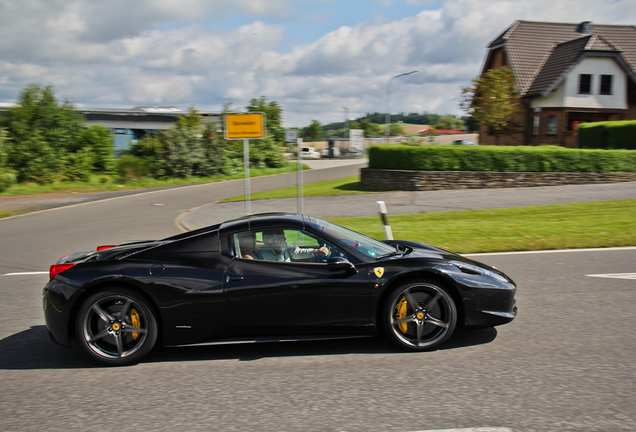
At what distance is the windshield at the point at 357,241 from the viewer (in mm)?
4914

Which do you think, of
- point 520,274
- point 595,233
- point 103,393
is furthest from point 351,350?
point 595,233

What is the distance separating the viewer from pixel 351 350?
4.73 metres

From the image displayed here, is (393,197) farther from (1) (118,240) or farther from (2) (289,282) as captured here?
(2) (289,282)

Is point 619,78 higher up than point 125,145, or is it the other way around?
point 619,78

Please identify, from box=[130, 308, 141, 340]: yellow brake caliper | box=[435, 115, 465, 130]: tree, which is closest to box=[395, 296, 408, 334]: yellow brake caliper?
box=[130, 308, 141, 340]: yellow brake caliper

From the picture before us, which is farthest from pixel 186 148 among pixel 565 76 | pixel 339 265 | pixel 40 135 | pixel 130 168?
pixel 339 265

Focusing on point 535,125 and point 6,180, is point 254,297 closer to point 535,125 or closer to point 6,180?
point 6,180

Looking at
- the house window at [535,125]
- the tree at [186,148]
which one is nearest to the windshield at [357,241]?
the tree at [186,148]

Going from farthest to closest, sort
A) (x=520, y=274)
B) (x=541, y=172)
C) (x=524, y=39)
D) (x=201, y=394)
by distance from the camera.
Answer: (x=524, y=39)
(x=541, y=172)
(x=520, y=274)
(x=201, y=394)

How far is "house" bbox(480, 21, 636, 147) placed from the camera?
33.8 m

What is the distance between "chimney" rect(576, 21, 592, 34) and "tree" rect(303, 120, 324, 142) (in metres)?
44.9

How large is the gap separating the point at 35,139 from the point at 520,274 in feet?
87.1

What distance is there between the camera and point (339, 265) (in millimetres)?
4496

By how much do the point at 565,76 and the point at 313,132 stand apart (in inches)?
1950
